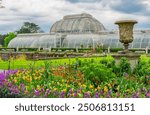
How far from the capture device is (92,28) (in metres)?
53.5

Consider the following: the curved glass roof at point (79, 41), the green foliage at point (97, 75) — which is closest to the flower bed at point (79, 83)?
the green foliage at point (97, 75)

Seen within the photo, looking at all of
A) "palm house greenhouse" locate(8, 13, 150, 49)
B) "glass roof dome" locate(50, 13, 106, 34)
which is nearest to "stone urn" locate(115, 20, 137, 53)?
"palm house greenhouse" locate(8, 13, 150, 49)

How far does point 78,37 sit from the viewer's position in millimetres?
48656

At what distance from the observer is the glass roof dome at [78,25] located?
53438mm

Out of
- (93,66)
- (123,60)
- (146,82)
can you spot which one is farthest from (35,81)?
(123,60)

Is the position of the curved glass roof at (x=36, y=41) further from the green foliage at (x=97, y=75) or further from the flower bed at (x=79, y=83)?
the green foliage at (x=97, y=75)

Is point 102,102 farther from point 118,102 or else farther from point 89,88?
point 89,88

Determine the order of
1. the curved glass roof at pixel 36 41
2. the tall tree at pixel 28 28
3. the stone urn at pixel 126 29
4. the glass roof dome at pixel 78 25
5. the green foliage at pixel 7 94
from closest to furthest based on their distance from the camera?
the green foliage at pixel 7 94, the stone urn at pixel 126 29, the curved glass roof at pixel 36 41, the glass roof dome at pixel 78 25, the tall tree at pixel 28 28

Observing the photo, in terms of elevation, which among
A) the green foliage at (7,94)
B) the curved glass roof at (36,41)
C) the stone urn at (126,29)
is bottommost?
the curved glass roof at (36,41)

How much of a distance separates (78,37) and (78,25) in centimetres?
565

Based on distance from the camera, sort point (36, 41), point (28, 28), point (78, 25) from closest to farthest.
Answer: point (36, 41) → point (78, 25) → point (28, 28)

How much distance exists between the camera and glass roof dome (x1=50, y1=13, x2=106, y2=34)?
53438mm

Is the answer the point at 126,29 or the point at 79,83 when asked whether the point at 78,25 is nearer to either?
the point at 126,29

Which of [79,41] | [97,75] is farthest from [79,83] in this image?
[79,41]
